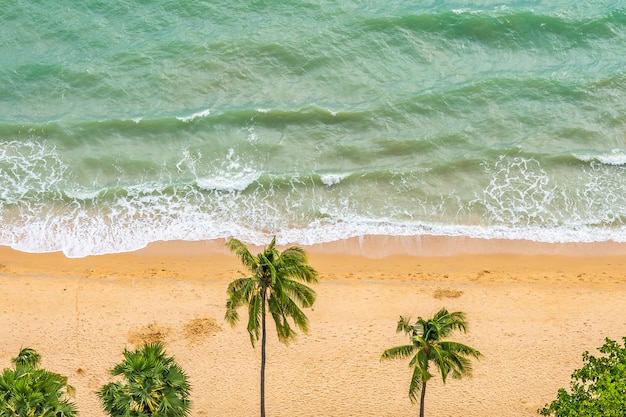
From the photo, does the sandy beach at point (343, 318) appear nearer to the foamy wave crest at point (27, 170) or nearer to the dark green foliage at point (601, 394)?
the foamy wave crest at point (27, 170)

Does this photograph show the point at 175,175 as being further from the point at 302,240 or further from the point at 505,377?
the point at 505,377

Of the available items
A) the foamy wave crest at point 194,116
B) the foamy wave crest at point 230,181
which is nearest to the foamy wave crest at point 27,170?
the foamy wave crest at point 194,116

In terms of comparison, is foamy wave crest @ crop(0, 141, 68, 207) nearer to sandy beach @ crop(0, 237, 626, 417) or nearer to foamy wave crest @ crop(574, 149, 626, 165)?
sandy beach @ crop(0, 237, 626, 417)

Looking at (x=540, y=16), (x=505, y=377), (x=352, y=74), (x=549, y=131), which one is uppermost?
(x=540, y=16)

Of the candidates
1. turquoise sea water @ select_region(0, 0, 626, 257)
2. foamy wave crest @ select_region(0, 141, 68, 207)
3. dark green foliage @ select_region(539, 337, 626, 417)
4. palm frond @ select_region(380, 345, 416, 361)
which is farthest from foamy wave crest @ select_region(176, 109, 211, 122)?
dark green foliage @ select_region(539, 337, 626, 417)

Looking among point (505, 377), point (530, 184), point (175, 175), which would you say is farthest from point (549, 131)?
point (175, 175)

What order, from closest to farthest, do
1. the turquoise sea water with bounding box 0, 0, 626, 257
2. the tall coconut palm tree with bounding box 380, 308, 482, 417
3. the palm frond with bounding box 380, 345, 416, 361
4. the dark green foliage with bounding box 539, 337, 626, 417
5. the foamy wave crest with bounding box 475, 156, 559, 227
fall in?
the dark green foliage with bounding box 539, 337, 626, 417 → the tall coconut palm tree with bounding box 380, 308, 482, 417 → the palm frond with bounding box 380, 345, 416, 361 → the foamy wave crest with bounding box 475, 156, 559, 227 → the turquoise sea water with bounding box 0, 0, 626, 257
